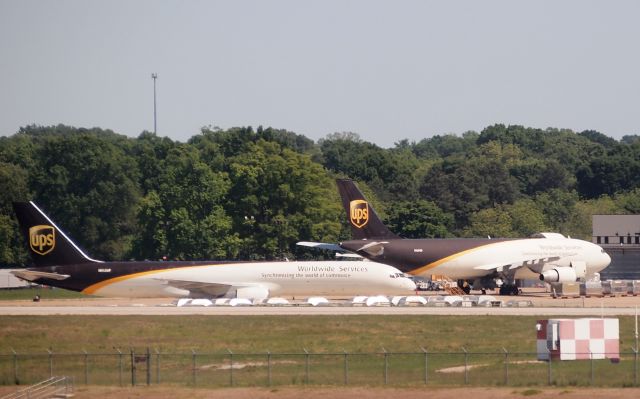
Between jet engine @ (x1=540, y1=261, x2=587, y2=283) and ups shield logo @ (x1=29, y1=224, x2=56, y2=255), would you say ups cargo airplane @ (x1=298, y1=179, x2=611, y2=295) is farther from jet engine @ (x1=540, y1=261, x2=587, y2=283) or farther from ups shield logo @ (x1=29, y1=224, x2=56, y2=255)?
ups shield logo @ (x1=29, y1=224, x2=56, y2=255)

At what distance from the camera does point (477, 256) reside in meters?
105

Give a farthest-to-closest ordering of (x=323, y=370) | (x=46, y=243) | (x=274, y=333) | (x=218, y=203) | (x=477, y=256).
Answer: (x=218, y=203) → (x=477, y=256) → (x=46, y=243) → (x=274, y=333) → (x=323, y=370)

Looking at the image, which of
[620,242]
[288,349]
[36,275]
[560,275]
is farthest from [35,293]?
[288,349]

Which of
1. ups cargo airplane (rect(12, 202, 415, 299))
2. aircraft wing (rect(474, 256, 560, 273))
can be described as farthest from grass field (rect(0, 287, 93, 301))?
aircraft wing (rect(474, 256, 560, 273))

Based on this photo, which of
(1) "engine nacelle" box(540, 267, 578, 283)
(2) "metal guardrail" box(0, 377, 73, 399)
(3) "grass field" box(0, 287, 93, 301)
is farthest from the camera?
(3) "grass field" box(0, 287, 93, 301)

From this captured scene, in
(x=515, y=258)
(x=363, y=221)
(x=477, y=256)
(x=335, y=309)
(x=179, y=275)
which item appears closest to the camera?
(x=335, y=309)

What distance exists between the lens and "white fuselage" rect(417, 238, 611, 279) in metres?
104

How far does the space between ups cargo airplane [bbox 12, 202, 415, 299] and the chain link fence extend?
30783 millimetres

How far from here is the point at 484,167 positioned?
197 metres

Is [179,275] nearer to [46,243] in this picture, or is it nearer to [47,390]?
[46,243]

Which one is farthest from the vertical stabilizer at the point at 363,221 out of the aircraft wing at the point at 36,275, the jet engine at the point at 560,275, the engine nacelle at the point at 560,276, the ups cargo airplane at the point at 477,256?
the aircraft wing at the point at 36,275

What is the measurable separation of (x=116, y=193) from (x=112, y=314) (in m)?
82.9

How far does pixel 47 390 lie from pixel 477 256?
187ft

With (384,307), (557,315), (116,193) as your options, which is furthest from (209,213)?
(557,315)
